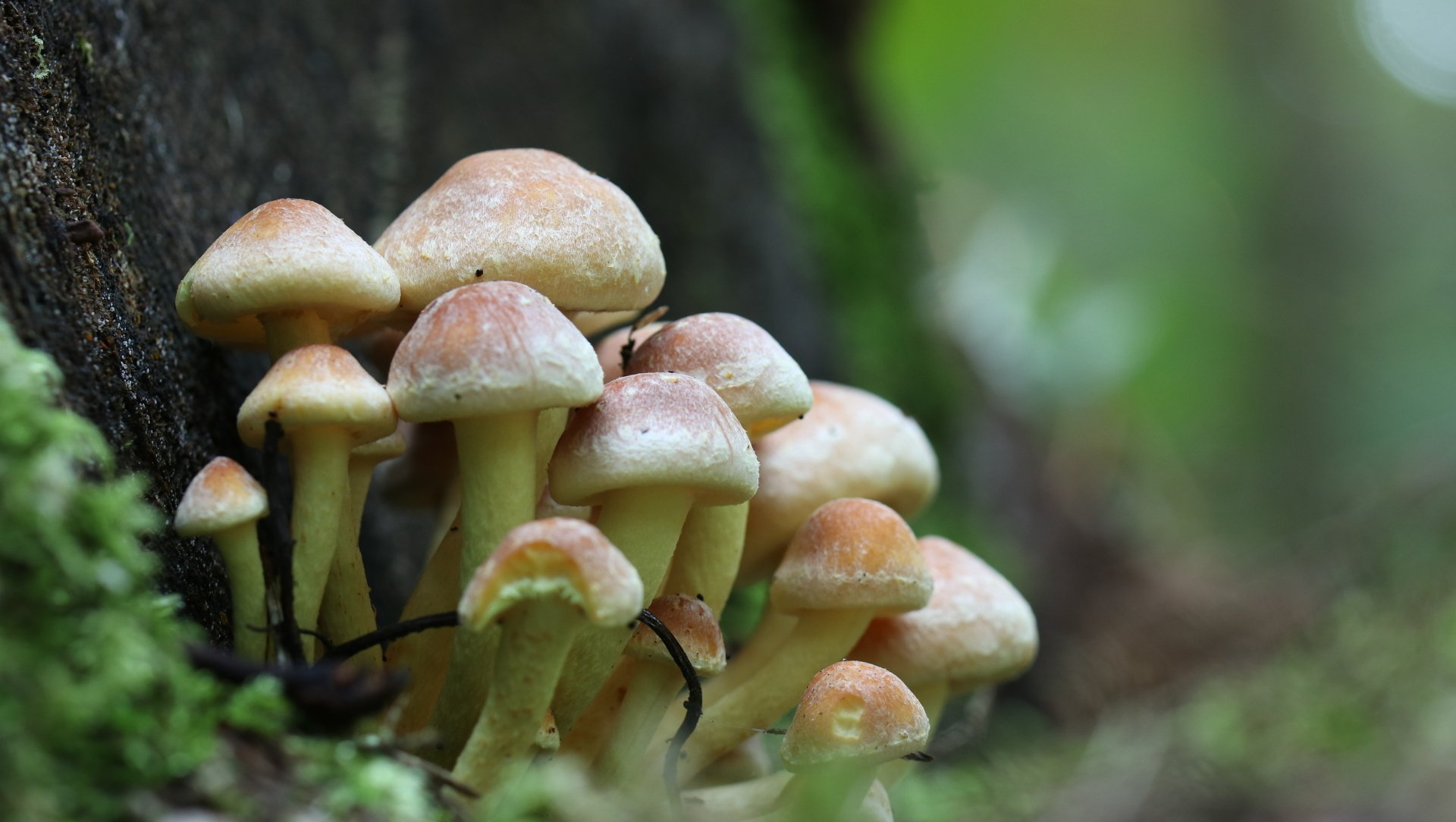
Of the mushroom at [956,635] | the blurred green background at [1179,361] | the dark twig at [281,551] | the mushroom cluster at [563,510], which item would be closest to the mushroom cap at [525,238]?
the mushroom cluster at [563,510]

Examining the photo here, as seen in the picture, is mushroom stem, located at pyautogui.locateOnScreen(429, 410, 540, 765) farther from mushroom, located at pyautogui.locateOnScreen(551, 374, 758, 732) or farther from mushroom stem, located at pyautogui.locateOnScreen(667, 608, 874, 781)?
mushroom stem, located at pyautogui.locateOnScreen(667, 608, 874, 781)

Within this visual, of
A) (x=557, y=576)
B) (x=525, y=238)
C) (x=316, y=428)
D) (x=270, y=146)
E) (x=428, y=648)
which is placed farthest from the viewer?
(x=270, y=146)

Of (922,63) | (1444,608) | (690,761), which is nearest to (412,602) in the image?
(690,761)

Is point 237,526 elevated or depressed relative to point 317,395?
depressed

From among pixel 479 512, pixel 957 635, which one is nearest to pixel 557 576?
pixel 479 512

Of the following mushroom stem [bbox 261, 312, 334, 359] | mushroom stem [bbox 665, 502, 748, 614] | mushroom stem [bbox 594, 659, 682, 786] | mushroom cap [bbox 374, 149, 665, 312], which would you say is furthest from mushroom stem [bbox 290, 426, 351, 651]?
mushroom stem [bbox 665, 502, 748, 614]

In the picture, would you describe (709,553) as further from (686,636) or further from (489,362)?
(489,362)
